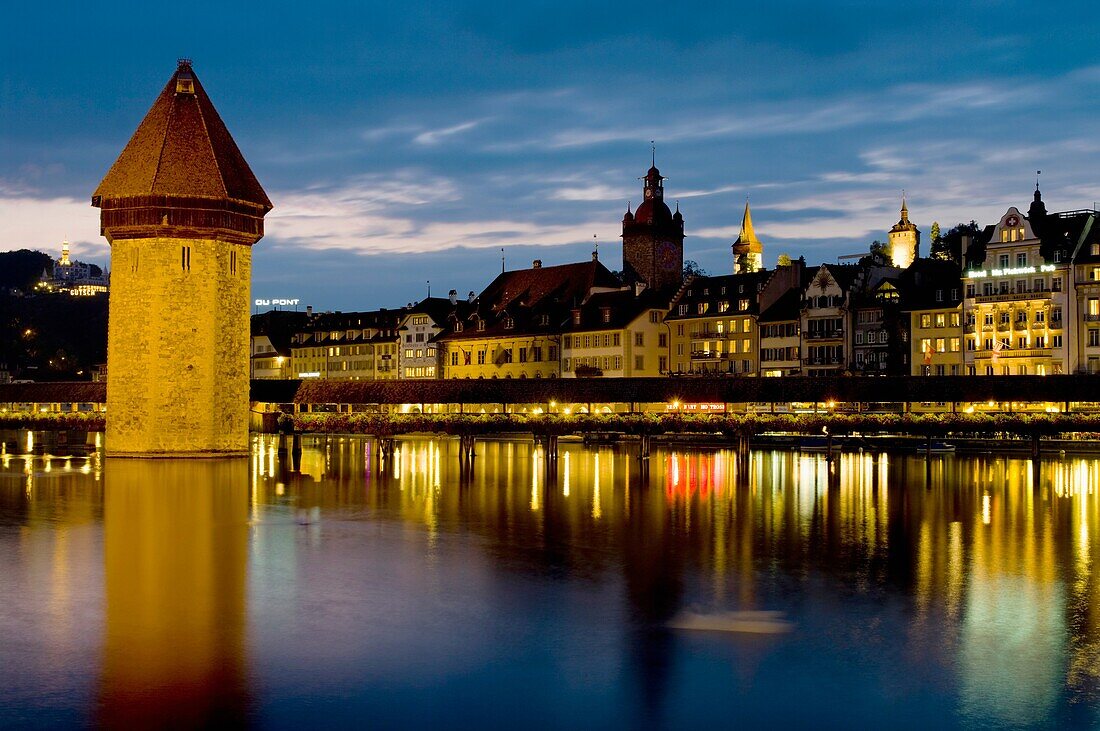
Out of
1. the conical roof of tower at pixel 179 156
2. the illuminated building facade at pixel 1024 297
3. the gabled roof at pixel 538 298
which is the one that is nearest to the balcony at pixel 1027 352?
the illuminated building facade at pixel 1024 297

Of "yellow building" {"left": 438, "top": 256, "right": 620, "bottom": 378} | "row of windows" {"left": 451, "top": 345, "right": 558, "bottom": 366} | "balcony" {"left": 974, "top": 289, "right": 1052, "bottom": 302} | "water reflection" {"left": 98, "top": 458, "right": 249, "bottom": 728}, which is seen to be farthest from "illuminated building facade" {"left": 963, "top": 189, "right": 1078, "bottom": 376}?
"water reflection" {"left": 98, "top": 458, "right": 249, "bottom": 728}

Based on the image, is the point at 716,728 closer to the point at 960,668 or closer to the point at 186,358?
the point at 960,668

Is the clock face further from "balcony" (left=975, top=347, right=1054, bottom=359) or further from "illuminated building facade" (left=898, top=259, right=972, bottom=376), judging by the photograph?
"balcony" (left=975, top=347, right=1054, bottom=359)

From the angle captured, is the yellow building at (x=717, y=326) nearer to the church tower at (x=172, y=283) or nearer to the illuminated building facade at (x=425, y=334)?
the illuminated building facade at (x=425, y=334)

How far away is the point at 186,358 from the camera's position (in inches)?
1988

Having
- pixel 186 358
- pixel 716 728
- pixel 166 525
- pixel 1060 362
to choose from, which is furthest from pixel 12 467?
pixel 1060 362

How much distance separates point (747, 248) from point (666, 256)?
31.6 m

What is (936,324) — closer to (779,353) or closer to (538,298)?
(779,353)

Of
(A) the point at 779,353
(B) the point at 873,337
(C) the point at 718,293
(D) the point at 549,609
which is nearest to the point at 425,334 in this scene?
(C) the point at 718,293

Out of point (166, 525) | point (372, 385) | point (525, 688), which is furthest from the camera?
point (372, 385)

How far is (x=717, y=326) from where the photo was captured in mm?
80875

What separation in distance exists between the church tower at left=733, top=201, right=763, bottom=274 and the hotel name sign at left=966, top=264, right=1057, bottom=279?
181 ft

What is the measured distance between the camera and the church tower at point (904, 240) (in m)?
108

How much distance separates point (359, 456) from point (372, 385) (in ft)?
16.8
